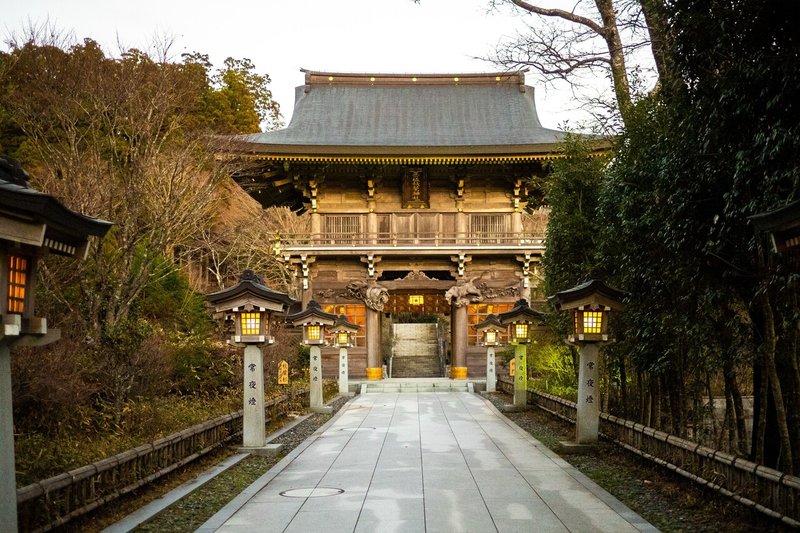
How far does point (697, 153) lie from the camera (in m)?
7.62

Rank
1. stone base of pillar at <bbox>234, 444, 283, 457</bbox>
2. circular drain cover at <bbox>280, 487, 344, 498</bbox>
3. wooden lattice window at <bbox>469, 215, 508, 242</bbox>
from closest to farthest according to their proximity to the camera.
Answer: circular drain cover at <bbox>280, 487, 344, 498</bbox> < stone base of pillar at <bbox>234, 444, 283, 457</bbox> < wooden lattice window at <bbox>469, 215, 508, 242</bbox>

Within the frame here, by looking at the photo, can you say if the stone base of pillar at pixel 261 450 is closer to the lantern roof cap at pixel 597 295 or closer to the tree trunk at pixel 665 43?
the lantern roof cap at pixel 597 295

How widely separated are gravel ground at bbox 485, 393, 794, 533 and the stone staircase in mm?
23522

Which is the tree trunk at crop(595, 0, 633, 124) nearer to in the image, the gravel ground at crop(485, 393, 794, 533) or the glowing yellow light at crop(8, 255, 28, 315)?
the gravel ground at crop(485, 393, 794, 533)

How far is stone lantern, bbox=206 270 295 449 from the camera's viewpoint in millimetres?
12109

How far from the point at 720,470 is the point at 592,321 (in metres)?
4.52

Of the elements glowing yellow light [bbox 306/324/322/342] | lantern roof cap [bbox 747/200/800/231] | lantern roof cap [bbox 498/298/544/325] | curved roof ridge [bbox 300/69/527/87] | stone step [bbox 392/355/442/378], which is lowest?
stone step [bbox 392/355/442/378]

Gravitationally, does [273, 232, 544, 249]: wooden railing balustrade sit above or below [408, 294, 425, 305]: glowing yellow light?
above

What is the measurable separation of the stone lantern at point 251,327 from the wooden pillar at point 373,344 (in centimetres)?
1752

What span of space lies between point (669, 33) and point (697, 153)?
3.81ft

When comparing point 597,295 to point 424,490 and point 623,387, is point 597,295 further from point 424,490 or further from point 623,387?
point 424,490

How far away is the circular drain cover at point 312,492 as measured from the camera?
28.3 ft

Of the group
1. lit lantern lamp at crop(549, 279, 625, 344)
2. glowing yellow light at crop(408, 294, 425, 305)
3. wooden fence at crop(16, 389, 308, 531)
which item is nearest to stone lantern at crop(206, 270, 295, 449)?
wooden fence at crop(16, 389, 308, 531)

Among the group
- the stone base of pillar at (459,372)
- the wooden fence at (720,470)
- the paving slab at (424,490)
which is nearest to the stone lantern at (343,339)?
the stone base of pillar at (459,372)
